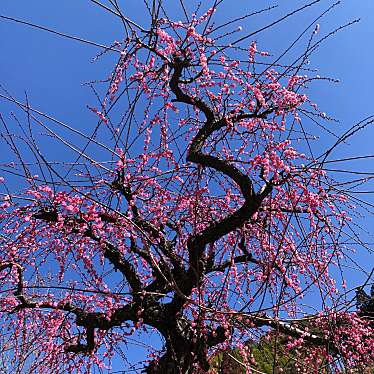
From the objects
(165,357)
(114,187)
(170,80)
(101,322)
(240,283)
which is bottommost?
(165,357)

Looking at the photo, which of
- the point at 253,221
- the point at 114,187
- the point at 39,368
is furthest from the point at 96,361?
the point at 253,221

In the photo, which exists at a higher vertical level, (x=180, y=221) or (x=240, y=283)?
(x=180, y=221)

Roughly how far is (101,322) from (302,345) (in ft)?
7.18

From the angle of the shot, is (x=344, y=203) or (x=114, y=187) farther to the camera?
(x=114, y=187)

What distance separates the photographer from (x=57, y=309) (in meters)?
4.04

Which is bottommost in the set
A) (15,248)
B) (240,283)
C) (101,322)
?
(101,322)

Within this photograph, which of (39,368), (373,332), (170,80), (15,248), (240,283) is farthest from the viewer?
(373,332)

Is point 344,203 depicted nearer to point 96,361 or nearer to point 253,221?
point 253,221

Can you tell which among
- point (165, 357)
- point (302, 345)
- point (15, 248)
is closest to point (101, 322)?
point (165, 357)

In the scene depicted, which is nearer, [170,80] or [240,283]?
[170,80]

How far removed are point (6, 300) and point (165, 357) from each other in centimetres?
154

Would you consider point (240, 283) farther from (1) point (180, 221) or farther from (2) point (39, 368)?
(2) point (39, 368)

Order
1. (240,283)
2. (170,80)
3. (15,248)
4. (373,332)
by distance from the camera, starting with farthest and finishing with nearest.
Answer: (373,332), (240,283), (15,248), (170,80)

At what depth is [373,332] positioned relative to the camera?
505 cm
